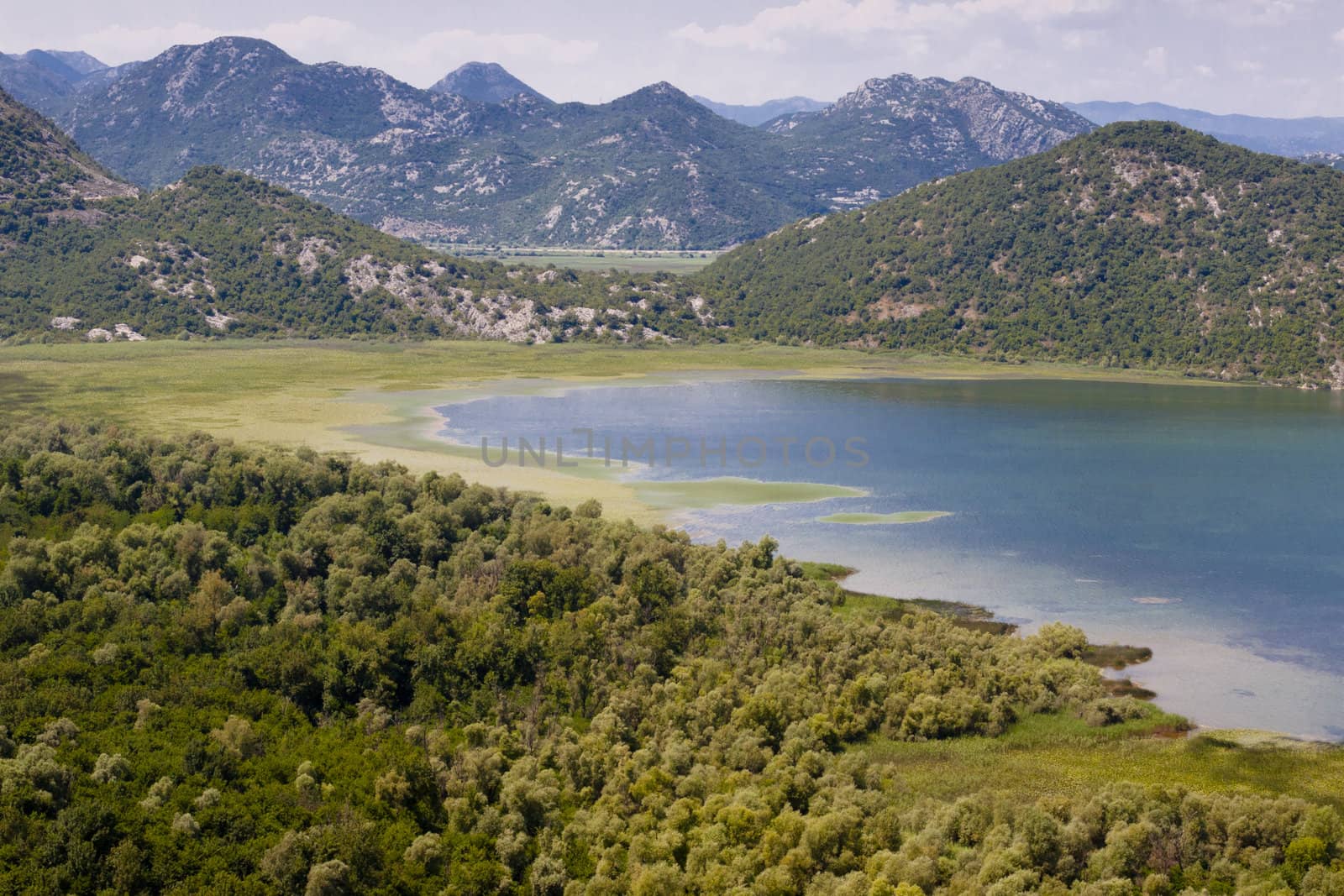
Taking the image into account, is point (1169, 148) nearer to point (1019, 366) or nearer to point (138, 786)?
point (1019, 366)

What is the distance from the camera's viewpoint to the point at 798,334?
624 ft

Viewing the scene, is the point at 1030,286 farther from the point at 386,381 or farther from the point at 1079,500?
the point at 1079,500

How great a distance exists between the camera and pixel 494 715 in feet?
157

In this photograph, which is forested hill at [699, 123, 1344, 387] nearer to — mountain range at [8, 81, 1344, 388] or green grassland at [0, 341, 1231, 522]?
mountain range at [8, 81, 1344, 388]

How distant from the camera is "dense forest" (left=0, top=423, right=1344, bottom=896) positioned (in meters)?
35.9

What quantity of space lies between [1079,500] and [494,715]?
46.5 meters

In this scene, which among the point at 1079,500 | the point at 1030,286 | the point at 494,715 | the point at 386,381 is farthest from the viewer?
the point at 1030,286

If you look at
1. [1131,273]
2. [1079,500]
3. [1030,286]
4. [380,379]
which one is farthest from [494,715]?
[1030,286]

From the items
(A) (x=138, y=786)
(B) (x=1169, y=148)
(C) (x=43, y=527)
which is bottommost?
(A) (x=138, y=786)

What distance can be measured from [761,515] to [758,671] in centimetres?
2610

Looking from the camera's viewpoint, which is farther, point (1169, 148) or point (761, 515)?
point (1169, 148)

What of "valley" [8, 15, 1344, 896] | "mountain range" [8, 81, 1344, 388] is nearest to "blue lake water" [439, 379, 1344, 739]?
"valley" [8, 15, 1344, 896]

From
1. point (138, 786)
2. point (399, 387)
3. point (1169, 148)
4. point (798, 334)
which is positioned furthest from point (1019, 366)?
point (138, 786)

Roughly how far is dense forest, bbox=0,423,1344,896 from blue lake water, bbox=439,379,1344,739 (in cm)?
623
